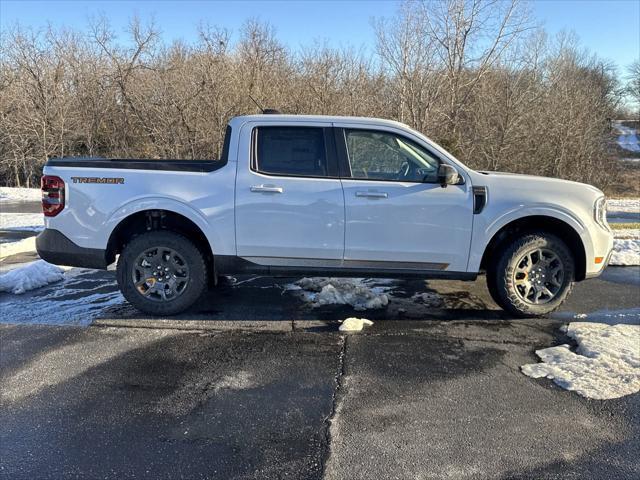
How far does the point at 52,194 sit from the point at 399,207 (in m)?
3.54

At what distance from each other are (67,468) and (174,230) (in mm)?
2792

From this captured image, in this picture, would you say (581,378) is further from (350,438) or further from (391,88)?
(391,88)

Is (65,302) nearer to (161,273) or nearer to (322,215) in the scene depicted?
(161,273)

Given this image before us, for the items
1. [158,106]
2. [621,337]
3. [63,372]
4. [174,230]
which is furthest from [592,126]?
[63,372]

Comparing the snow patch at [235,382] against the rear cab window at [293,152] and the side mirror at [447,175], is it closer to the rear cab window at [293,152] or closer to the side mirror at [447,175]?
the rear cab window at [293,152]

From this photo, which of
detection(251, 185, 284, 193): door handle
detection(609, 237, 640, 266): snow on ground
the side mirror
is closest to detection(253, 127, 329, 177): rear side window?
detection(251, 185, 284, 193): door handle

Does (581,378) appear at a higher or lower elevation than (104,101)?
lower

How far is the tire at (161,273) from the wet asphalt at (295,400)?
207 millimetres

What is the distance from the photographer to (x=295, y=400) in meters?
3.34

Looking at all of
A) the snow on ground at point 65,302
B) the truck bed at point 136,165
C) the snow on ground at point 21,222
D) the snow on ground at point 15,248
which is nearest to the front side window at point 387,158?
the truck bed at point 136,165

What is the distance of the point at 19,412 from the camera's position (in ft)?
10.4

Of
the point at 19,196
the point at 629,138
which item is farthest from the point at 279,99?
the point at 629,138

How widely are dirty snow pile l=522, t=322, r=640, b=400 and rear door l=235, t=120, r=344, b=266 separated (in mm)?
2152

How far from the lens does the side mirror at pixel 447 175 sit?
4.66 m
